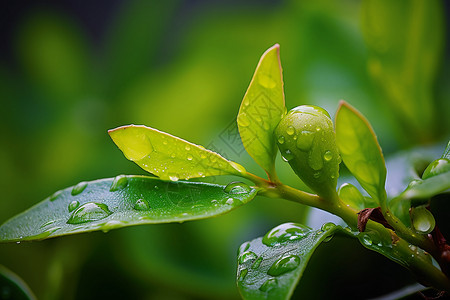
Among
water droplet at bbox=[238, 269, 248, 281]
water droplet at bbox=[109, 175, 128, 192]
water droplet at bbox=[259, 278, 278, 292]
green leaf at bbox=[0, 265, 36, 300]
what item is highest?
water droplet at bbox=[109, 175, 128, 192]

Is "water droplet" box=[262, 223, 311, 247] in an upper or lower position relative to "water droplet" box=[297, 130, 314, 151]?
lower

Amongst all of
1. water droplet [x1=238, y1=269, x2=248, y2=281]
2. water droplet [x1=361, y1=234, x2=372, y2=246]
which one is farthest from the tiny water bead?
water droplet [x1=361, y1=234, x2=372, y2=246]

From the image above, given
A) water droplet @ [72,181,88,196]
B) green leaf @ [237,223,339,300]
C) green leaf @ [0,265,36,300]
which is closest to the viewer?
green leaf @ [237,223,339,300]

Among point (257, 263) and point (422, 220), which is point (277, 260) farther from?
point (422, 220)

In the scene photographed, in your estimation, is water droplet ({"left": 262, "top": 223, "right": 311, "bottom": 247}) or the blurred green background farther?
the blurred green background

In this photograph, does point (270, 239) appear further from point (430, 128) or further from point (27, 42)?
point (27, 42)

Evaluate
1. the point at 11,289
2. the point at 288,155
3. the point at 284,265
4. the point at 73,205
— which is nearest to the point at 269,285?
the point at 284,265

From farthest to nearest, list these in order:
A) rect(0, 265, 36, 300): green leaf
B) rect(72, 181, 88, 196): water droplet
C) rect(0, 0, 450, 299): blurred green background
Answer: rect(0, 0, 450, 299): blurred green background → rect(0, 265, 36, 300): green leaf → rect(72, 181, 88, 196): water droplet

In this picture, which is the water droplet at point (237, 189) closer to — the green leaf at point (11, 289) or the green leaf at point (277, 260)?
the green leaf at point (277, 260)

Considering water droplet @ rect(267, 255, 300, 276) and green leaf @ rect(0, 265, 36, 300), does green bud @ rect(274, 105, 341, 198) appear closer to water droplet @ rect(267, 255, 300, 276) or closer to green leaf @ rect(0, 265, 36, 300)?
water droplet @ rect(267, 255, 300, 276)
